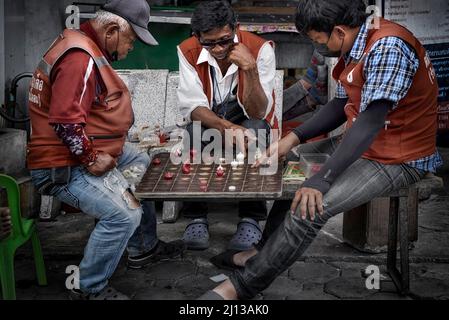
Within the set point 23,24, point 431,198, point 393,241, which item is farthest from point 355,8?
point 23,24

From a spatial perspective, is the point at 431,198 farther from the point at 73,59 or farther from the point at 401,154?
the point at 73,59

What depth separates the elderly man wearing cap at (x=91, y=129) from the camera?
156 inches

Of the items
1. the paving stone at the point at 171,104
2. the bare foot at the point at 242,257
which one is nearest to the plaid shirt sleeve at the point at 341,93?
the bare foot at the point at 242,257

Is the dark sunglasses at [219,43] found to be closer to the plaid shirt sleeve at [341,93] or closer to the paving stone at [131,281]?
the plaid shirt sleeve at [341,93]

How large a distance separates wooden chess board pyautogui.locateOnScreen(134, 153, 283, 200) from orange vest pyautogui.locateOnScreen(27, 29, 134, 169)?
13.0 inches

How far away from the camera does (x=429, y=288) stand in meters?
4.50

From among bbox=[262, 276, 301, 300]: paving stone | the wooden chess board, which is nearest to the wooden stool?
bbox=[262, 276, 301, 300]: paving stone

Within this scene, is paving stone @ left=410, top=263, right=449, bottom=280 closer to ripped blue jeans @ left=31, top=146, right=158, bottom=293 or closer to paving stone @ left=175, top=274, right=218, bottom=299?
paving stone @ left=175, top=274, right=218, bottom=299

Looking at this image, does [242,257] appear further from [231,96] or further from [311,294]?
[231,96]

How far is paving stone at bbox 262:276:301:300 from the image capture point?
4426mm

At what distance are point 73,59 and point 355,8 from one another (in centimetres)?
152

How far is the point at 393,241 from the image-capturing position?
4.55m

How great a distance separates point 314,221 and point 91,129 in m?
1.34

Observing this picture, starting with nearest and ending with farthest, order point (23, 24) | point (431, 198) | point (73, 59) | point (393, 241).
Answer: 1. point (73, 59)
2. point (393, 241)
3. point (431, 198)
4. point (23, 24)
